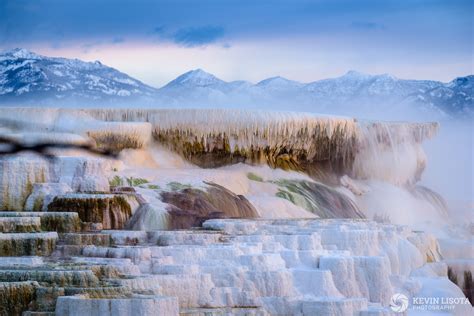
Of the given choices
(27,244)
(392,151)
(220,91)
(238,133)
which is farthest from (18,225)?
(220,91)

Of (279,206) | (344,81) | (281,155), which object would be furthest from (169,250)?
(344,81)

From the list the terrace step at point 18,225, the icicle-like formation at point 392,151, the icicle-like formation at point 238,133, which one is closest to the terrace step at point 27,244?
the terrace step at point 18,225

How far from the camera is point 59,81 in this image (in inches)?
1996

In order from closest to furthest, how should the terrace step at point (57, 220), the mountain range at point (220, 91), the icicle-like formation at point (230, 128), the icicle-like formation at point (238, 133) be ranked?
the terrace step at point (57, 220) → the icicle-like formation at point (238, 133) → the icicle-like formation at point (230, 128) → the mountain range at point (220, 91)

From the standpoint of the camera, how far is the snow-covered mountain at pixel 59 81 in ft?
163

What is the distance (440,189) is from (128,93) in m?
13.0

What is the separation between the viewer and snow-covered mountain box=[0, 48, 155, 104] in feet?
163

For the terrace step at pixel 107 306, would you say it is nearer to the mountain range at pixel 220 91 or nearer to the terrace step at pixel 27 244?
the terrace step at pixel 27 244

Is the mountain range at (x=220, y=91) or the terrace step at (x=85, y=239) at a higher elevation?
the mountain range at (x=220, y=91)

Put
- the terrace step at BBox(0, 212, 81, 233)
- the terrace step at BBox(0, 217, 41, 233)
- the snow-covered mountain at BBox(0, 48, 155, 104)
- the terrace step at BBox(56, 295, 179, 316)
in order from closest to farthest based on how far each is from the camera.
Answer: the terrace step at BBox(56, 295, 179, 316)
the terrace step at BBox(0, 217, 41, 233)
the terrace step at BBox(0, 212, 81, 233)
the snow-covered mountain at BBox(0, 48, 155, 104)

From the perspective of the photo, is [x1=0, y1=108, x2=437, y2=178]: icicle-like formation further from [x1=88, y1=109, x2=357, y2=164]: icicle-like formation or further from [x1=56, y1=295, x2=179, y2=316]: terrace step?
[x1=56, y1=295, x2=179, y2=316]: terrace step

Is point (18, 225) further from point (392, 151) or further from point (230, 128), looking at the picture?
point (392, 151)

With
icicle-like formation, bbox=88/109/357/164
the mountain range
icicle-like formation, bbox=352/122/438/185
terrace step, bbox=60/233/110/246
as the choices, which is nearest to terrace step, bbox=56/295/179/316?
terrace step, bbox=60/233/110/246

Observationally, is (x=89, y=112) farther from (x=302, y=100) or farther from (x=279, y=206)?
(x=302, y=100)
